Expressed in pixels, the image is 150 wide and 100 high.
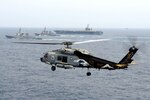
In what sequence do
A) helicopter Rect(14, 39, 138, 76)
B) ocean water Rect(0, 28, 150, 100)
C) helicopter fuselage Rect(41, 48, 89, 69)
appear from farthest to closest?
ocean water Rect(0, 28, 150, 100)
helicopter fuselage Rect(41, 48, 89, 69)
helicopter Rect(14, 39, 138, 76)

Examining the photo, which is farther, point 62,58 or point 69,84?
point 69,84

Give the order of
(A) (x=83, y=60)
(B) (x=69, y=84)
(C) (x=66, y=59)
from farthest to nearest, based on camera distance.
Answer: (B) (x=69, y=84), (C) (x=66, y=59), (A) (x=83, y=60)

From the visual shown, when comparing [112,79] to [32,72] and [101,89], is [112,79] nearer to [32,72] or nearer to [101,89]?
[101,89]

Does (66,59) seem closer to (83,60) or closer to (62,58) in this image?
(62,58)

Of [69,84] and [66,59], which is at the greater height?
[66,59]

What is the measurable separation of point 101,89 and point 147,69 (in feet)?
168

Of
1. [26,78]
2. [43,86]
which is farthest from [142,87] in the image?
[26,78]

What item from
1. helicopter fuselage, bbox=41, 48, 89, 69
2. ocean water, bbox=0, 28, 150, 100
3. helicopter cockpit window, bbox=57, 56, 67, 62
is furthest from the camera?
ocean water, bbox=0, 28, 150, 100

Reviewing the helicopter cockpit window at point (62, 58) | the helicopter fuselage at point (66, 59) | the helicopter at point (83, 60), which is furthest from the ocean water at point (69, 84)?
the helicopter cockpit window at point (62, 58)

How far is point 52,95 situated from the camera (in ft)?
377

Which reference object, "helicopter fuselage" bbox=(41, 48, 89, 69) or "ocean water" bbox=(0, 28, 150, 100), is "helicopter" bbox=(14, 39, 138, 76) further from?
"ocean water" bbox=(0, 28, 150, 100)

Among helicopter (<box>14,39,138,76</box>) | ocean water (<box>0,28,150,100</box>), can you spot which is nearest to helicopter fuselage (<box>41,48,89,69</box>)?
helicopter (<box>14,39,138,76</box>)

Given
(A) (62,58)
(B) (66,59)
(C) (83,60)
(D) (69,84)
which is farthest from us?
(D) (69,84)

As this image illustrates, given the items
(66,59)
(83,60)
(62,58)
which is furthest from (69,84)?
(83,60)
